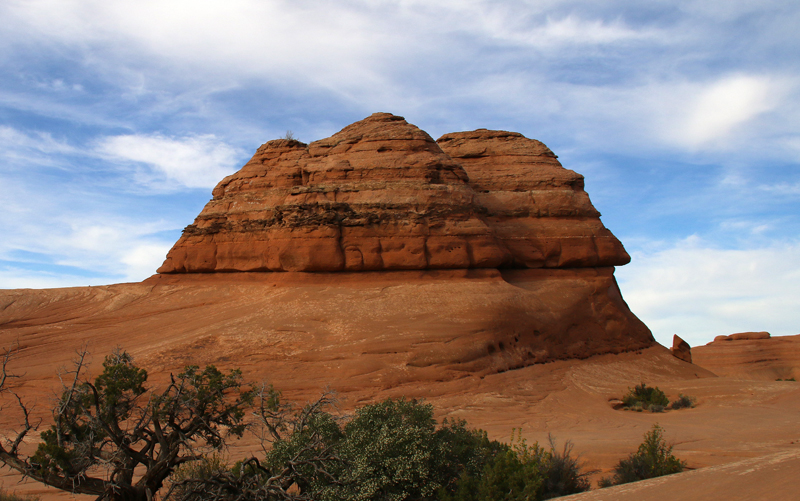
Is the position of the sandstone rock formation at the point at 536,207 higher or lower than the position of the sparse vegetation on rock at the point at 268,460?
higher

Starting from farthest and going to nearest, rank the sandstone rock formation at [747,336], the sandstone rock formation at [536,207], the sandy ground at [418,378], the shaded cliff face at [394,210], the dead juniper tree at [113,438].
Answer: the sandstone rock formation at [747,336] → the sandstone rock formation at [536,207] → the shaded cliff face at [394,210] → the sandy ground at [418,378] → the dead juniper tree at [113,438]

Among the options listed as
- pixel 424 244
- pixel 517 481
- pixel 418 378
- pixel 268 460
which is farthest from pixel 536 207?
pixel 268 460

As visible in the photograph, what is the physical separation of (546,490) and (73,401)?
23.9 ft

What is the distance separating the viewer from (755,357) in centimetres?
3875

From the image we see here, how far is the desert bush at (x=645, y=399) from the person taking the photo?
16.4m

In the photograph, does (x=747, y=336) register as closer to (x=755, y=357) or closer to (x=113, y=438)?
(x=755, y=357)

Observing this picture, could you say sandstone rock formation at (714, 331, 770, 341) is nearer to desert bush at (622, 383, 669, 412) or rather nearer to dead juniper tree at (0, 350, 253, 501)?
desert bush at (622, 383, 669, 412)

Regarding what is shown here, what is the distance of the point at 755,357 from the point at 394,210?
110ft

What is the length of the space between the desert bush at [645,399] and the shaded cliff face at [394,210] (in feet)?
22.3

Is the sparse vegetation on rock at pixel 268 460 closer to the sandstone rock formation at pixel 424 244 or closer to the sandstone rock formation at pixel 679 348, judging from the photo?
the sandstone rock formation at pixel 424 244

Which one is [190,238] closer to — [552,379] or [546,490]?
[552,379]

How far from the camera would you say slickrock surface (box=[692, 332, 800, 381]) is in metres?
37.6

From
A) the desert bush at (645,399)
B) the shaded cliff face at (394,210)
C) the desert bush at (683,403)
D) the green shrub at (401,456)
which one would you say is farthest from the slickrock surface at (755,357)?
the green shrub at (401,456)

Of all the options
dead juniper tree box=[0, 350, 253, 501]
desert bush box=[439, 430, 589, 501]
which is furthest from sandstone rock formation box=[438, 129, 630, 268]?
dead juniper tree box=[0, 350, 253, 501]
